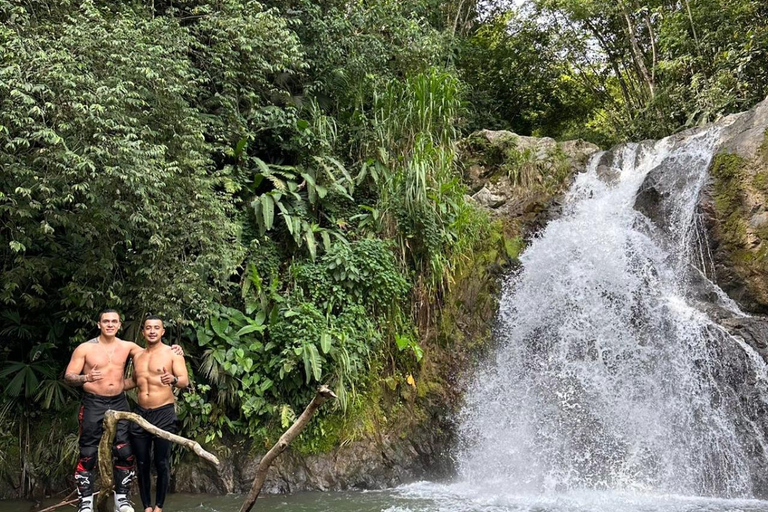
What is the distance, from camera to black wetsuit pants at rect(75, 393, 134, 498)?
4.73 m

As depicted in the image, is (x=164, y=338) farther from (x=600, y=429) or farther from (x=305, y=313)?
(x=600, y=429)

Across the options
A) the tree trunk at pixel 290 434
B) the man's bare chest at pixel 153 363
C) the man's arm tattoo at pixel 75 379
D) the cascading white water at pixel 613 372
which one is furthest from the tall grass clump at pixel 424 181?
the tree trunk at pixel 290 434

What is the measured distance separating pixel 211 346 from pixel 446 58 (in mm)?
8784

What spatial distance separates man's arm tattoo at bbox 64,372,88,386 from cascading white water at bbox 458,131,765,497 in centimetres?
440

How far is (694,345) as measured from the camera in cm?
706

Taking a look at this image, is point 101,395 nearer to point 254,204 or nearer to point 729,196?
point 254,204

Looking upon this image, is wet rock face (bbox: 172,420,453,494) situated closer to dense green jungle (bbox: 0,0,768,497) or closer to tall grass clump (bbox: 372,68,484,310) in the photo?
dense green jungle (bbox: 0,0,768,497)

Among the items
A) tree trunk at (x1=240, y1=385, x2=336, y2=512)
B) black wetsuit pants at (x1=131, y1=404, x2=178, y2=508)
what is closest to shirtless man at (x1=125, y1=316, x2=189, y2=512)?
black wetsuit pants at (x1=131, y1=404, x2=178, y2=508)

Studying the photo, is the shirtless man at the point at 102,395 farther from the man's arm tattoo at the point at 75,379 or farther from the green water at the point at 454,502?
the green water at the point at 454,502

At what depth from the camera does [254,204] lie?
7.81m

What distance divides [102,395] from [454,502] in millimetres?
3485

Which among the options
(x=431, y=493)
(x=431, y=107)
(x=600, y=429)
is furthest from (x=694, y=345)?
(x=431, y=107)

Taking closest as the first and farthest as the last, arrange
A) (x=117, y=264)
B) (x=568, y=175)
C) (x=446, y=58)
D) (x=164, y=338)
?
(x=117, y=264), (x=164, y=338), (x=568, y=175), (x=446, y=58)

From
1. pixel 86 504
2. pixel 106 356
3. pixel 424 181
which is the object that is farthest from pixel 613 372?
pixel 86 504
